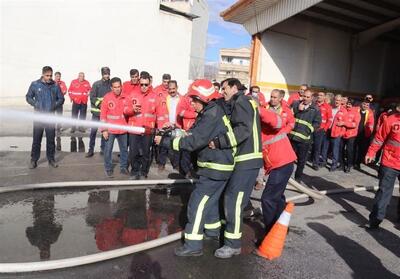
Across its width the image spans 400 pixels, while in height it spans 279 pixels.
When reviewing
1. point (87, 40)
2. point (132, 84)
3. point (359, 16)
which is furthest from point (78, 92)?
point (359, 16)

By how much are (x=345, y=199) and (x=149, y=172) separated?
3.57 meters

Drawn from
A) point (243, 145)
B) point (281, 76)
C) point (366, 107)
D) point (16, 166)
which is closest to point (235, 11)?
point (281, 76)

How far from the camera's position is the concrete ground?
11.9ft

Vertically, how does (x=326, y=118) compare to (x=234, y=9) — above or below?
below

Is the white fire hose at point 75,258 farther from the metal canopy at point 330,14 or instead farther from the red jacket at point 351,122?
the metal canopy at point 330,14

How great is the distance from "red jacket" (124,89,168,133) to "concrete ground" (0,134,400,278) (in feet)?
3.30

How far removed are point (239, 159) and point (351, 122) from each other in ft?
20.2

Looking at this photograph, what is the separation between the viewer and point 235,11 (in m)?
13.1

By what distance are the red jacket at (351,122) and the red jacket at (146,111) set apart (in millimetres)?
4634

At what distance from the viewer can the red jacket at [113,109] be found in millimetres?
6734

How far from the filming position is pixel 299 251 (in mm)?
4324

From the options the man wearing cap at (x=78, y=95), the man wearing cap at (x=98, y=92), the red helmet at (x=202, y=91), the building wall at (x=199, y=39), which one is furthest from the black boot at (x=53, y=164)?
the building wall at (x=199, y=39)

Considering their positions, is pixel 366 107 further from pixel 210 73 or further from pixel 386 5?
pixel 210 73

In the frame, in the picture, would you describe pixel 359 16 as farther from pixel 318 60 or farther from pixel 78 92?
pixel 78 92
